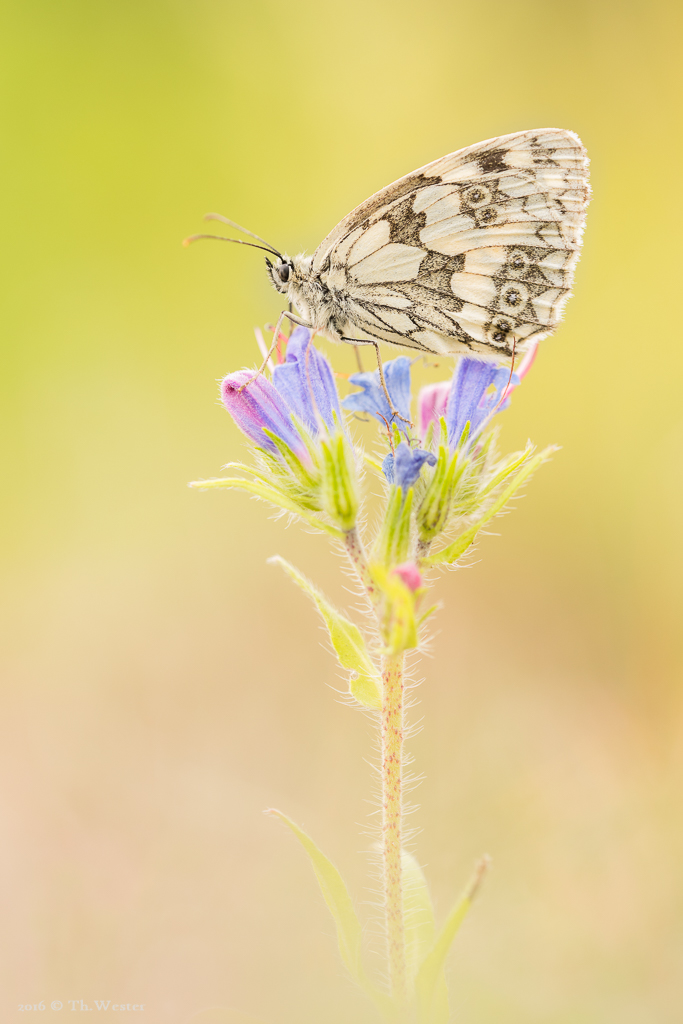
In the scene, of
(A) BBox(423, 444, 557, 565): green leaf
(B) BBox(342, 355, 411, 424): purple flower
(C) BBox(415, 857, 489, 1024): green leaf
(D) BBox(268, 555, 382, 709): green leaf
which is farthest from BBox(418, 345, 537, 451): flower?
(C) BBox(415, 857, 489, 1024): green leaf

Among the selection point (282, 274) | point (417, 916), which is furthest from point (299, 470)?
point (417, 916)

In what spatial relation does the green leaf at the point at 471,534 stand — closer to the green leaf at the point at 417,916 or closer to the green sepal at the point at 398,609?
the green sepal at the point at 398,609

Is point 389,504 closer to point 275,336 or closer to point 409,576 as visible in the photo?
point 409,576

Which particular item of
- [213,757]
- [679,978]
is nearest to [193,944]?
[213,757]

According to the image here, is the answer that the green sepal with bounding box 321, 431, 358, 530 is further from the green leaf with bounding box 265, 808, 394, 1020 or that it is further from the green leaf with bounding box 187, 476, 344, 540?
the green leaf with bounding box 265, 808, 394, 1020

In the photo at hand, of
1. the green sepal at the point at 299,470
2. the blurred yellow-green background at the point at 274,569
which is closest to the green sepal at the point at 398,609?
the green sepal at the point at 299,470

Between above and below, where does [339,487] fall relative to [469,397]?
below
